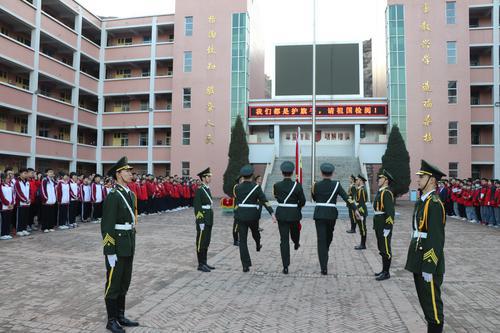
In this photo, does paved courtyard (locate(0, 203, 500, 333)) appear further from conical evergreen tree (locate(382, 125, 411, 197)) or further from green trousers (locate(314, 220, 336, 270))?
conical evergreen tree (locate(382, 125, 411, 197))

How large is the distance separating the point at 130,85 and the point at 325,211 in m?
32.6

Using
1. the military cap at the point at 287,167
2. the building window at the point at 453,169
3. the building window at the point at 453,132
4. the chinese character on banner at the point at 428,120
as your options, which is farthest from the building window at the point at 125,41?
the military cap at the point at 287,167

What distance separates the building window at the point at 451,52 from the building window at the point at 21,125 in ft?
107

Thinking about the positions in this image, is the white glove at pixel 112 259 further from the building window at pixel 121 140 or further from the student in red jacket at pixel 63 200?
the building window at pixel 121 140

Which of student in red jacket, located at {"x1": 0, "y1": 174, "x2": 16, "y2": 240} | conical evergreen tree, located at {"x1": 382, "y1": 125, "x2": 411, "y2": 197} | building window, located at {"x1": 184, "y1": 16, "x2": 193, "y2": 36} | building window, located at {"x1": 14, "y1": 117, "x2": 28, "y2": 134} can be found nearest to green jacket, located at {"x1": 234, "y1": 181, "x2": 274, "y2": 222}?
student in red jacket, located at {"x1": 0, "y1": 174, "x2": 16, "y2": 240}

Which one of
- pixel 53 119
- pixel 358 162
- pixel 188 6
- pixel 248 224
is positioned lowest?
pixel 248 224

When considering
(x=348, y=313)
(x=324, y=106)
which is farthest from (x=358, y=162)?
(x=348, y=313)

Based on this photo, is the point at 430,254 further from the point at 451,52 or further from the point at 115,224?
the point at 451,52

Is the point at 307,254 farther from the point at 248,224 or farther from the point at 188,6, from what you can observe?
the point at 188,6

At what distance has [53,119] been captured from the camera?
31531 millimetres

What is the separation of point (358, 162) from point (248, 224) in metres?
24.7

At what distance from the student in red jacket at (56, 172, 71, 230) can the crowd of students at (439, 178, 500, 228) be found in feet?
53.7

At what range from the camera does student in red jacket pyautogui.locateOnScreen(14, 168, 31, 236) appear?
493 inches

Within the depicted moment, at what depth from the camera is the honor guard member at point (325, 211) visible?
313 inches
